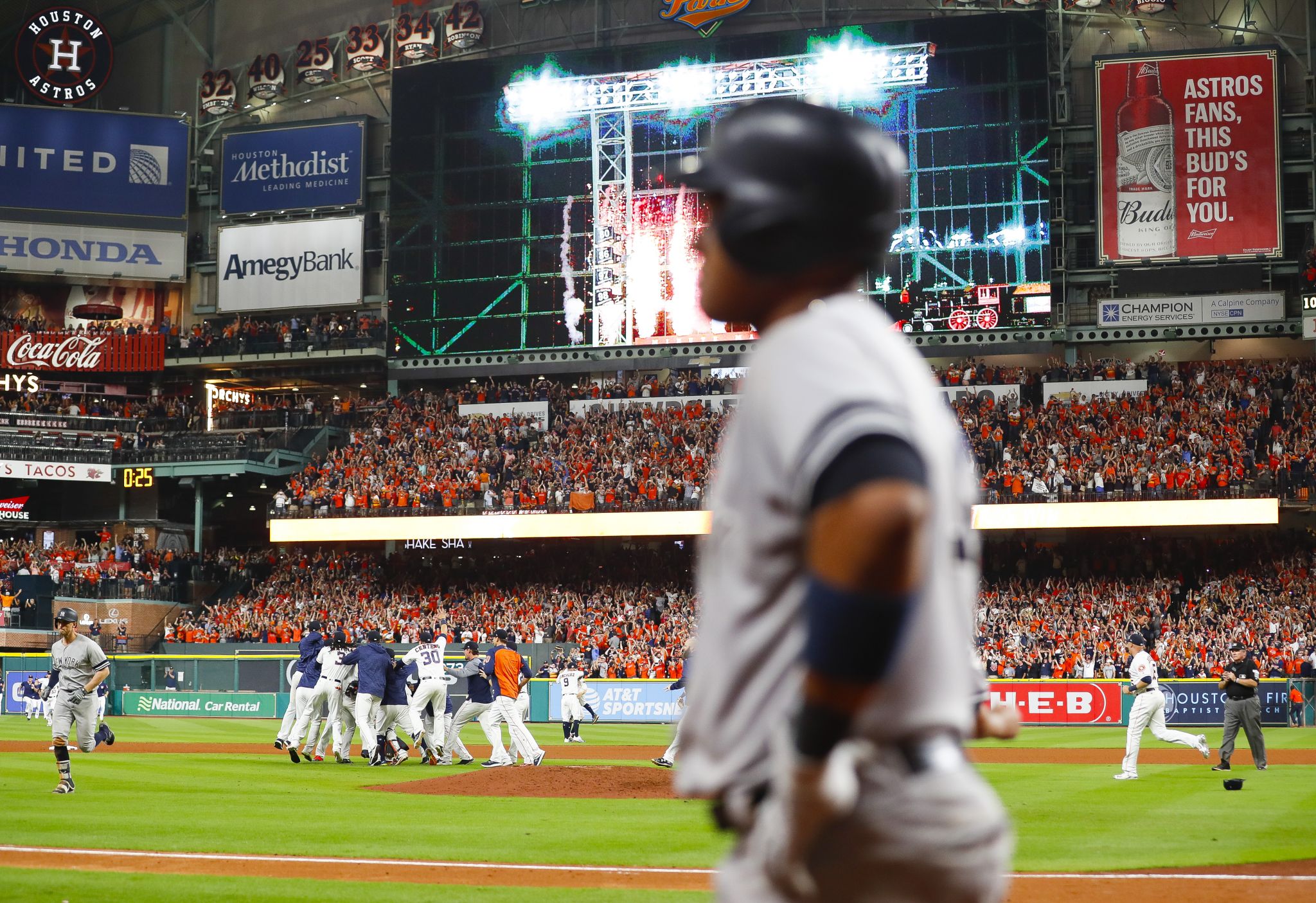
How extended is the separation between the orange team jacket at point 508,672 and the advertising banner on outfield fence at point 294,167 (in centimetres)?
4043

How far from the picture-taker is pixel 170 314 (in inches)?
2454

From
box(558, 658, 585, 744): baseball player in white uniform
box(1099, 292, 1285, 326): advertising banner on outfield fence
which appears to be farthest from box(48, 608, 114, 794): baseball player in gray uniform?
box(1099, 292, 1285, 326): advertising banner on outfield fence

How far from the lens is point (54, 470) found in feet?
170

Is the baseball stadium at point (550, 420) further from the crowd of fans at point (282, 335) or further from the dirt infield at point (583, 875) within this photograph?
the crowd of fans at point (282, 335)

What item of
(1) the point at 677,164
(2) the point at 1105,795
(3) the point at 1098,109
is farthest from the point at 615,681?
(1) the point at 677,164

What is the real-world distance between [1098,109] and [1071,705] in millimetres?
25688

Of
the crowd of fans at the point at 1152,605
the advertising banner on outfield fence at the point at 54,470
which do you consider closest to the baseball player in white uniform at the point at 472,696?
the crowd of fans at the point at 1152,605

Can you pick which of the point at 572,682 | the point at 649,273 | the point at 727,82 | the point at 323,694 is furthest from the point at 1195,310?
the point at 323,694

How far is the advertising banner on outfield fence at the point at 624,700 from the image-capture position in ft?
111

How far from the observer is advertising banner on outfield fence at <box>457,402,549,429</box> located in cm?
5091

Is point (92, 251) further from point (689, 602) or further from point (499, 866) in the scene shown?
point (499, 866)

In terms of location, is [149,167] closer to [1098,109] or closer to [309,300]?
[309,300]

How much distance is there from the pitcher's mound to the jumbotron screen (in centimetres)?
2698

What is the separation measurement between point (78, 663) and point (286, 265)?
146ft
